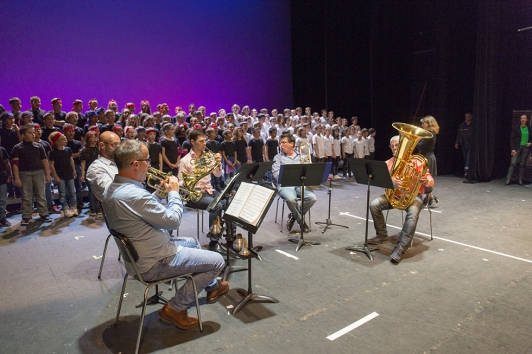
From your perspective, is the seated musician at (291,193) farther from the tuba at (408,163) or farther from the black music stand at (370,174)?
the tuba at (408,163)

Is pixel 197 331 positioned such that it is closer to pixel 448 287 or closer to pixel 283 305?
pixel 283 305

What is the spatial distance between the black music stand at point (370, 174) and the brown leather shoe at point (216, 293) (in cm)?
189

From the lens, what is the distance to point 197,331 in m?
3.19

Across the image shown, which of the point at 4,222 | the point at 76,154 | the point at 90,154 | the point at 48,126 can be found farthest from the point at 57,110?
the point at 4,222

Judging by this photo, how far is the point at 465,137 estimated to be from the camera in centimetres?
1099

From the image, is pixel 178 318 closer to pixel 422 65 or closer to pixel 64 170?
pixel 64 170

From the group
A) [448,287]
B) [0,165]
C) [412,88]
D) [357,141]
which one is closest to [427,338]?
[448,287]

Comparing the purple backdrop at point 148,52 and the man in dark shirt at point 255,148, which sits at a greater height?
the purple backdrop at point 148,52

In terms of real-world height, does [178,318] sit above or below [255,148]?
below

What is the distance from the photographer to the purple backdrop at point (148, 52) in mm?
9336

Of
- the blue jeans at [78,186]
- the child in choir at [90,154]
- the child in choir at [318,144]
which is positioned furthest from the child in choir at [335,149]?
the blue jeans at [78,186]

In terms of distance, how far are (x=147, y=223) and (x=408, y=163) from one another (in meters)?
3.32

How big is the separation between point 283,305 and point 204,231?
2595mm

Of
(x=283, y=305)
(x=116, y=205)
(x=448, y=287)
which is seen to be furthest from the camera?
(x=448, y=287)
